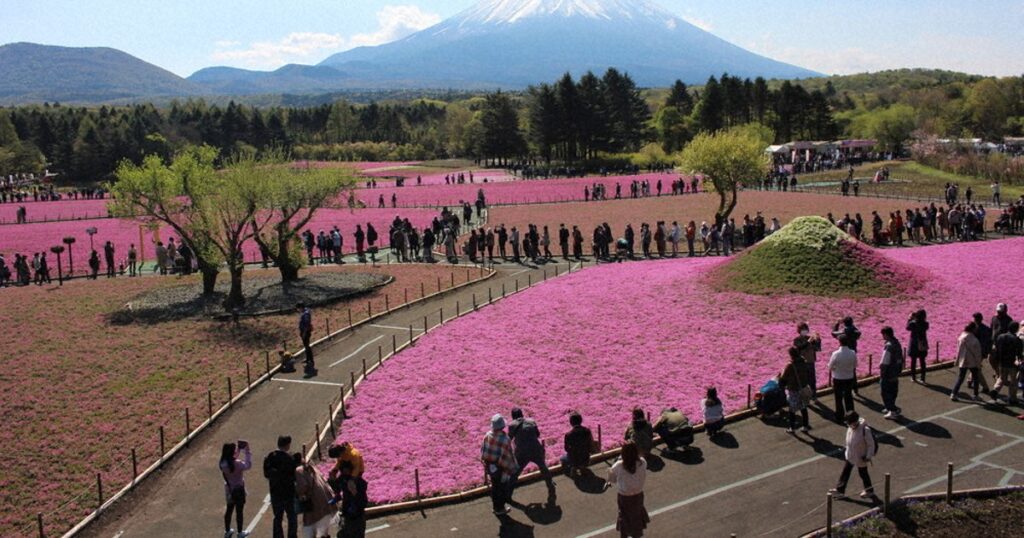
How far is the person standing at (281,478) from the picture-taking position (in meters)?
12.7

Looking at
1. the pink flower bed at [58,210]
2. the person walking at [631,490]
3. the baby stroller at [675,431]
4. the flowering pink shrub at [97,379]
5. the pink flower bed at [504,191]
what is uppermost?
the pink flower bed at [504,191]

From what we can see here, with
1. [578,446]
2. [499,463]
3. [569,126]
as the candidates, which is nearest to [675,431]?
[578,446]

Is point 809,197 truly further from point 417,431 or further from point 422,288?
point 417,431

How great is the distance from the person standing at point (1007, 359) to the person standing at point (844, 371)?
349 cm

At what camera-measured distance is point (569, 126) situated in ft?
351

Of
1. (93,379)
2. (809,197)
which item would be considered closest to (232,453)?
(93,379)

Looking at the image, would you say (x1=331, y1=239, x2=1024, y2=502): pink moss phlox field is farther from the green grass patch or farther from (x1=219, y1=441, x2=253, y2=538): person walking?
the green grass patch

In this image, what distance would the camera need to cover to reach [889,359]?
54.6 feet

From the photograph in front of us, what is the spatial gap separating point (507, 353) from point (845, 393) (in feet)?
31.7

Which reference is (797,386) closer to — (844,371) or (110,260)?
(844,371)

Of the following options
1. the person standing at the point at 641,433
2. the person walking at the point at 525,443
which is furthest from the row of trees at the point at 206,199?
the person standing at the point at 641,433

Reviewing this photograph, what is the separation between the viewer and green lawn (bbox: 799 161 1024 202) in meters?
60.2

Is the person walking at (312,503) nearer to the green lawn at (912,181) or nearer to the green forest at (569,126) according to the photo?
the green lawn at (912,181)

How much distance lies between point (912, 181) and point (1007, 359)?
5784cm
